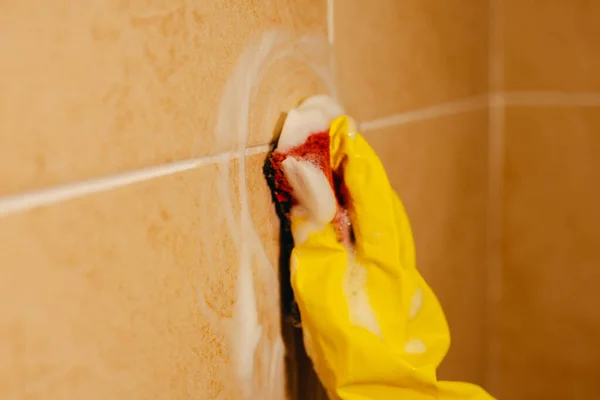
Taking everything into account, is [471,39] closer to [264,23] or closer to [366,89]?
[366,89]

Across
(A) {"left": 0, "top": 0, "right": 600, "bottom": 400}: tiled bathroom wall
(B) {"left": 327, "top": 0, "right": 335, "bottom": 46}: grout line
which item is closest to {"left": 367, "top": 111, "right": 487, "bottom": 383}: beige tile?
(A) {"left": 0, "top": 0, "right": 600, "bottom": 400}: tiled bathroom wall

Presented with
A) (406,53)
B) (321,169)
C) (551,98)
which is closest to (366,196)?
(321,169)

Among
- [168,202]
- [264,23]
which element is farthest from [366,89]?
[168,202]

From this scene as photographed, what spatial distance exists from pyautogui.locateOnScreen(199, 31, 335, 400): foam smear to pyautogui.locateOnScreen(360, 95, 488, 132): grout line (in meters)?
0.14

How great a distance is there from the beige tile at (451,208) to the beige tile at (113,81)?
0.23 metres

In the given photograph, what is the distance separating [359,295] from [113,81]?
22 cm

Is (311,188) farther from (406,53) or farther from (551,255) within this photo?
(551,255)

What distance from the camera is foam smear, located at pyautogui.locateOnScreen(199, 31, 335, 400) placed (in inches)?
14.6

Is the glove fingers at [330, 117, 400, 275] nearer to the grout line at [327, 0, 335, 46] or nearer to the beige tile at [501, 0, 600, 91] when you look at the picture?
the grout line at [327, 0, 335, 46]

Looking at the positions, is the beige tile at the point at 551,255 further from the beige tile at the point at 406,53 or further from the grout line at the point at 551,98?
the beige tile at the point at 406,53

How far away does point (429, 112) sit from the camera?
0.67 meters

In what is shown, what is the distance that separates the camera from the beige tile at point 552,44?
799 millimetres

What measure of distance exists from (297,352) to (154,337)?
→ 17cm

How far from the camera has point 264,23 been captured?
40 centimetres
